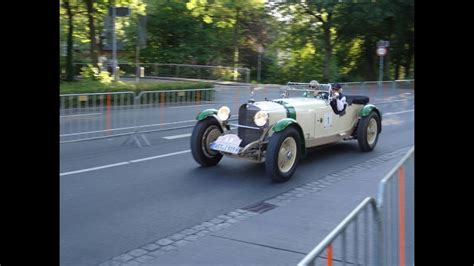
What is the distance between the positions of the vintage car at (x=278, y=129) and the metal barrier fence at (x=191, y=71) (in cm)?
2373

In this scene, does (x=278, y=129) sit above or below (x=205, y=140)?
above

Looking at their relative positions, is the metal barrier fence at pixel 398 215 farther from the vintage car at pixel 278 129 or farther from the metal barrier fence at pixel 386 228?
the vintage car at pixel 278 129

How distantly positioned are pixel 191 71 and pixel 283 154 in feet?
91.0

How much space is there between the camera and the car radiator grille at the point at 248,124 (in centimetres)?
869

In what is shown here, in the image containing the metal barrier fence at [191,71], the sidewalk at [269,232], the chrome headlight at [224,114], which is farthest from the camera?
the metal barrier fence at [191,71]

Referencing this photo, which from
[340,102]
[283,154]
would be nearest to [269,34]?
[340,102]

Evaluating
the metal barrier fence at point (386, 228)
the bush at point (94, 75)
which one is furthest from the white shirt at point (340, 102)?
the bush at point (94, 75)

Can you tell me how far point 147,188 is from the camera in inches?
299

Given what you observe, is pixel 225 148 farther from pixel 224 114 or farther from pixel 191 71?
pixel 191 71

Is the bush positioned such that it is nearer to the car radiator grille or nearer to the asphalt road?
the asphalt road

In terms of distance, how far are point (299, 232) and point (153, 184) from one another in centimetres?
274

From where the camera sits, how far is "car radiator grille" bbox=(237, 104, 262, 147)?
342 inches
